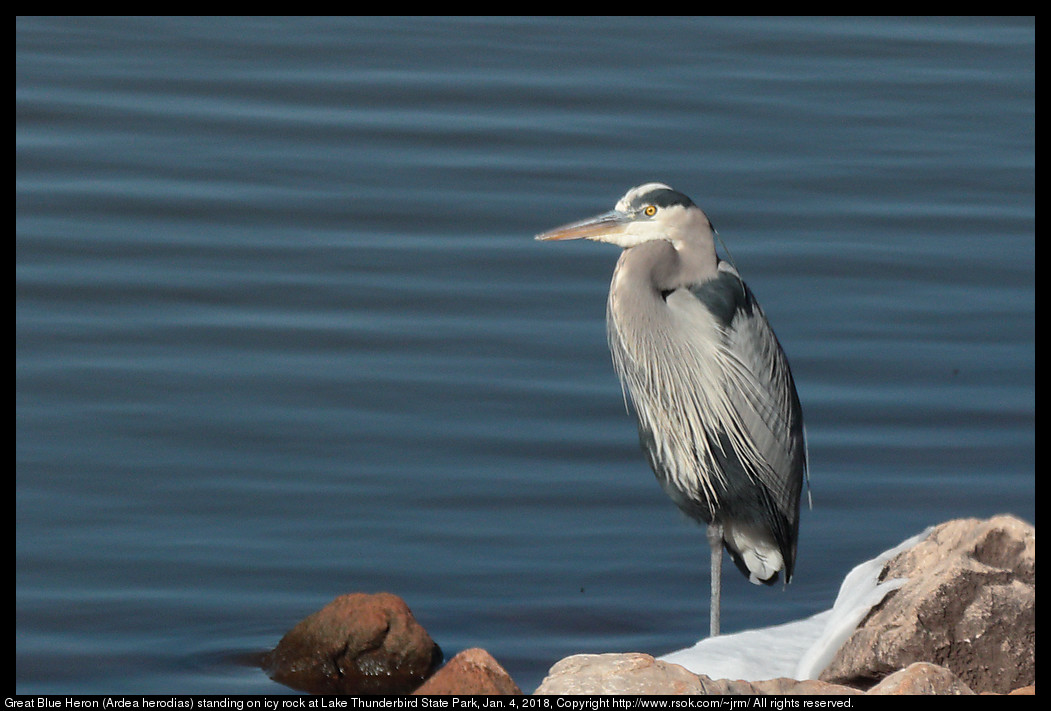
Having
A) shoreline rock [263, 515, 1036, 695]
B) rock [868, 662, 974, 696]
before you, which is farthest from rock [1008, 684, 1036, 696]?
rock [868, 662, 974, 696]

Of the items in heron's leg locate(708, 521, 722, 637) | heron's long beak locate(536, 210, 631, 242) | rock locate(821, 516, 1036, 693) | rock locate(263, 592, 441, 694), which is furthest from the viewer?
heron's leg locate(708, 521, 722, 637)

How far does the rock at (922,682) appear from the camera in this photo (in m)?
3.80

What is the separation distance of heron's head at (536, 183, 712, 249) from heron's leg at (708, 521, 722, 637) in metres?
1.13

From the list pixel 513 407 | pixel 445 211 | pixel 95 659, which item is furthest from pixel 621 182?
pixel 95 659

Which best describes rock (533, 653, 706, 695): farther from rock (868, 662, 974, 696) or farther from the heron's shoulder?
the heron's shoulder

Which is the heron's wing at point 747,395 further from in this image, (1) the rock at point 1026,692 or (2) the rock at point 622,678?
(1) the rock at point 1026,692

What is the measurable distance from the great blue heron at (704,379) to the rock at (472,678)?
2003 mm

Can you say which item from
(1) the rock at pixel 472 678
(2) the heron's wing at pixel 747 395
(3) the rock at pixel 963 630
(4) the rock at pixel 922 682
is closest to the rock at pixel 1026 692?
(4) the rock at pixel 922 682

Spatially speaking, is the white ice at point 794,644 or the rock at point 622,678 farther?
the white ice at point 794,644

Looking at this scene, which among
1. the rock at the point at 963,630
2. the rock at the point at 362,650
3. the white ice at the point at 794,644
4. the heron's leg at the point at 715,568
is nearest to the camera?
the rock at the point at 963,630

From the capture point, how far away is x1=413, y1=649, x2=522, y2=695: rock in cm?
384

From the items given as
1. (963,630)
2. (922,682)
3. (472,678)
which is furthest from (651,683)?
(963,630)

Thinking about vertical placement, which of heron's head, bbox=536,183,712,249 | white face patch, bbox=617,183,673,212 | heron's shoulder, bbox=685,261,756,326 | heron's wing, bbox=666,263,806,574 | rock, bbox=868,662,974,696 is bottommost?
rock, bbox=868,662,974,696
